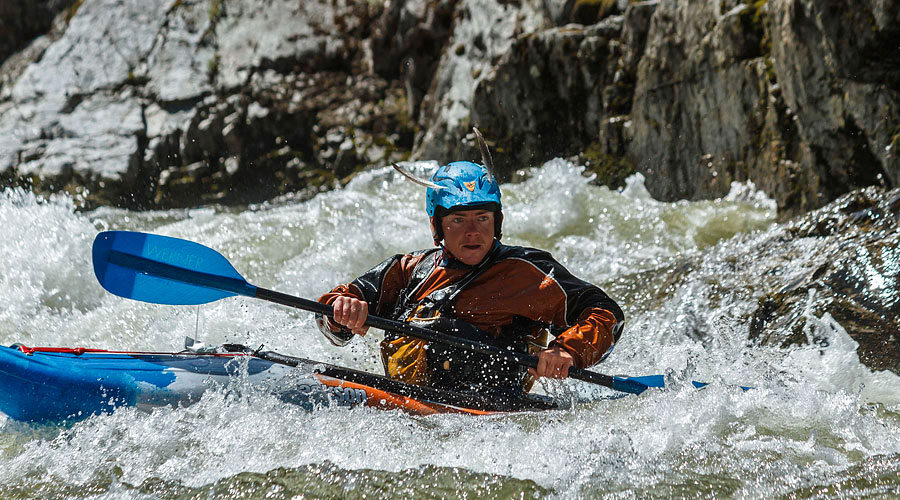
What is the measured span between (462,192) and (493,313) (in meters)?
0.55

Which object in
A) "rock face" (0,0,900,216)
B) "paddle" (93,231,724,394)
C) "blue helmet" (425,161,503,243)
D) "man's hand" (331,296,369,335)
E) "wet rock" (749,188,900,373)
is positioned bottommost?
"wet rock" (749,188,900,373)

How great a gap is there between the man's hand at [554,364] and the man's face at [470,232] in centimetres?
57

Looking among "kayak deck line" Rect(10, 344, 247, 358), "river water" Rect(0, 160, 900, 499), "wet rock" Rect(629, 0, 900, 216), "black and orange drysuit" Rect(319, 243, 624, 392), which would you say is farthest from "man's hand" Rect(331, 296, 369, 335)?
"wet rock" Rect(629, 0, 900, 216)

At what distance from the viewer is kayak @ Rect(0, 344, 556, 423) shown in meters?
2.83

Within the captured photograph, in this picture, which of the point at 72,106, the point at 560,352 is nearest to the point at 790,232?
the point at 560,352

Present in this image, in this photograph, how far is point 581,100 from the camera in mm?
9016

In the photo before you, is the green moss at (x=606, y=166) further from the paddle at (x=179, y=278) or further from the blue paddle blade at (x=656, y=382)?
the paddle at (x=179, y=278)

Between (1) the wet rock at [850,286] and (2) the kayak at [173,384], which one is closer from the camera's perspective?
(2) the kayak at [173,384]

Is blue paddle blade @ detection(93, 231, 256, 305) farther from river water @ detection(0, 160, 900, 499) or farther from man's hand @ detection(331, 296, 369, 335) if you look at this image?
river water @ detection(0, 160, 900, 499)

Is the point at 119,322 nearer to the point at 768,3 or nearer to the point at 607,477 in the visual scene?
the point at 607,477

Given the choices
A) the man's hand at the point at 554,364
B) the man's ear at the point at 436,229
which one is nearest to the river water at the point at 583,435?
the man's hand at the point at 554,364

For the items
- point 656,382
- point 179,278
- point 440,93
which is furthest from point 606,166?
point 179,278

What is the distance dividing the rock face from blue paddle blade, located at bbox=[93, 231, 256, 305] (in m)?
4.67

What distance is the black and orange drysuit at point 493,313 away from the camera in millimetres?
3219
